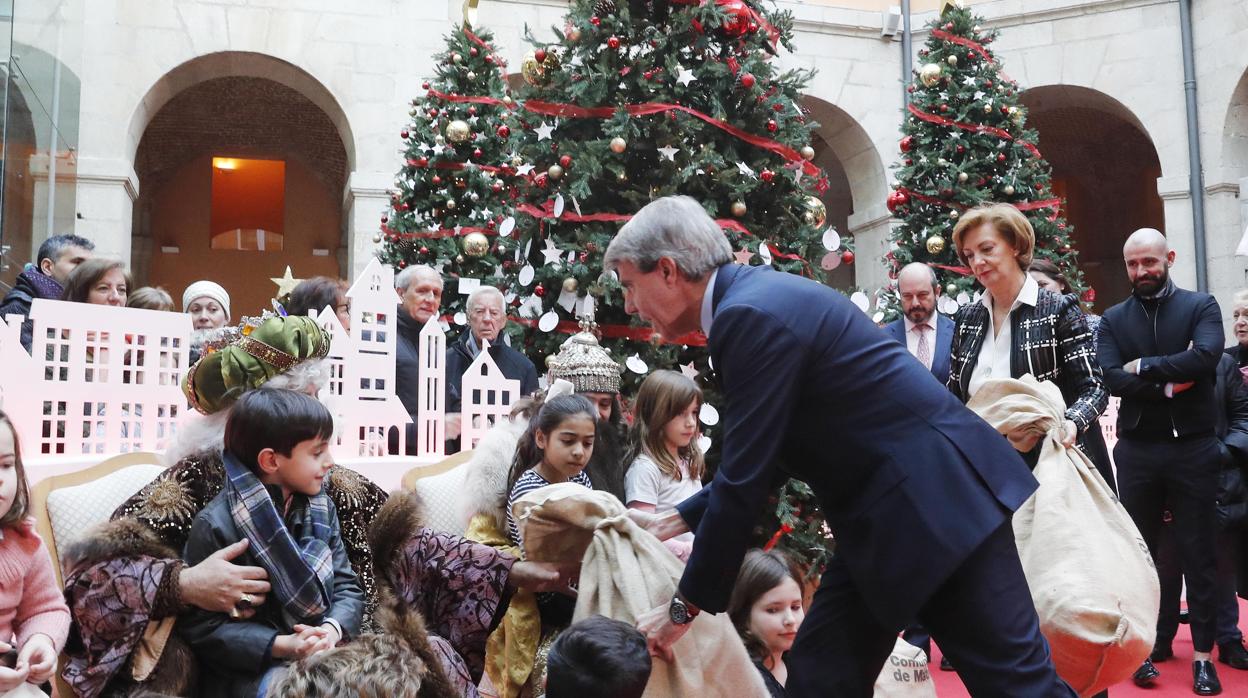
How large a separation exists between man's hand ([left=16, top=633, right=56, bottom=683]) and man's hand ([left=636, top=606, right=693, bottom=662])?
1.28m

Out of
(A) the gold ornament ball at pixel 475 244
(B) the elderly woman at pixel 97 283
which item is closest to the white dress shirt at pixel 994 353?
(B) the elderly woman at pixel 97 283

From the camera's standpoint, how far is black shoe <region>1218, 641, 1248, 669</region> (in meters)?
4.69

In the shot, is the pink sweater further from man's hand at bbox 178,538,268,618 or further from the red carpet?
the red carpet

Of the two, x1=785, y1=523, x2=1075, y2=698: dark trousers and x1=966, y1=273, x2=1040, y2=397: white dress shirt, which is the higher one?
x1=966, y1=273, x2=1040, y2=397: white dress shirt

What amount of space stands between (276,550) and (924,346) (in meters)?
3.57

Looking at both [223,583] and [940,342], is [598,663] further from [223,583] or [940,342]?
[940,342]

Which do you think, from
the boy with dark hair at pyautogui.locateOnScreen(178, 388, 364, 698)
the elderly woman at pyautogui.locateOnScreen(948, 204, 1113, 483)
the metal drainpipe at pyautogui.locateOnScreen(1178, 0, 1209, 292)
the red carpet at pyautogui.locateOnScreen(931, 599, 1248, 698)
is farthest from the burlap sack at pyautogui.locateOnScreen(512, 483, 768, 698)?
the metal drainpipe at pyautogui.locateOnScreen(1178, 0, 1209, 292)

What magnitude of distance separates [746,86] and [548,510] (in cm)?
288

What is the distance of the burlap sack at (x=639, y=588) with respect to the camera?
8.16 ft

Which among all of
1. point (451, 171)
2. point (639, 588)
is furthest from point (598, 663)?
point (451, 171)

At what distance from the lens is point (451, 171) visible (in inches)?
356

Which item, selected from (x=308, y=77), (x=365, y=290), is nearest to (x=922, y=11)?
(x=308, y=77)

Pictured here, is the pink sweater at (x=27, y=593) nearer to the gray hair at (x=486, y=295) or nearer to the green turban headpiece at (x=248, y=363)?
the green turban headpiece at (x=248, y=363)

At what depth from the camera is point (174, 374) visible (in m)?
4.01
